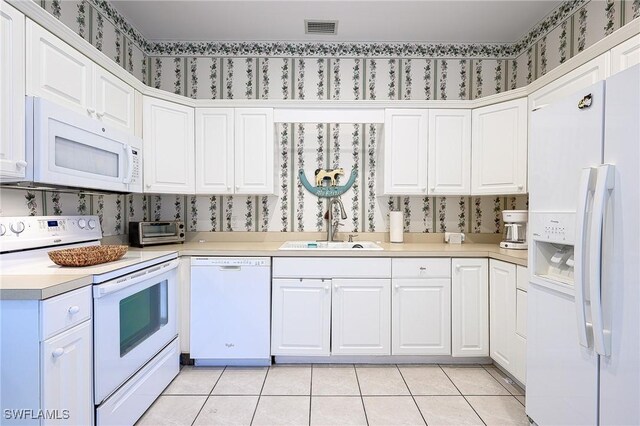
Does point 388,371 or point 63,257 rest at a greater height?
point 63,257

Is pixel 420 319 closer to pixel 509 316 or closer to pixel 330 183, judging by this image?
pixel 509 316

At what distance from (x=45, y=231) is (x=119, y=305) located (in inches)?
26.5

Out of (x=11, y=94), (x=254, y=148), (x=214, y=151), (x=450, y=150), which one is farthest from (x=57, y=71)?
(x=450, y=150)

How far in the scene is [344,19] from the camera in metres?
2.56

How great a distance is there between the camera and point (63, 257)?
1.48 m

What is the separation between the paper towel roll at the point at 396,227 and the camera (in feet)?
8.98

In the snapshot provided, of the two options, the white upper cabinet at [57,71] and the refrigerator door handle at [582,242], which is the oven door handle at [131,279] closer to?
the white upper cabinet at [57,71]

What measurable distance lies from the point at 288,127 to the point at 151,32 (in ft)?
4.77

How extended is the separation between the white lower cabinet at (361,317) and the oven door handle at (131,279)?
44.6 inches

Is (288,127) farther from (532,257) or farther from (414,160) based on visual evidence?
(532,257)

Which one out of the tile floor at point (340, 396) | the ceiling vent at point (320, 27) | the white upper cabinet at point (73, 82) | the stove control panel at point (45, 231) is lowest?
the tile floor at point (340, 396)

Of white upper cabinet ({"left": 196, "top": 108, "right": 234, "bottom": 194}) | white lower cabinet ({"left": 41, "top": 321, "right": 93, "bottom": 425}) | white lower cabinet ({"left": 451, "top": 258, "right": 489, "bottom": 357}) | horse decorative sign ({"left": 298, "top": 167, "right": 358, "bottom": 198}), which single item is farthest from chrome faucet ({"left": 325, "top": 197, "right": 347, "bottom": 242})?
white lower cabinet ({"left": 41, "top": 321, "right": 93, "bottom": 425})

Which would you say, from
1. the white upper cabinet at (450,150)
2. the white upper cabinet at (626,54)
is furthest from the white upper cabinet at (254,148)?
the white upper cabinet at (626,54)

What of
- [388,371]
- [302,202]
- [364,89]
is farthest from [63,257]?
[364,89]
